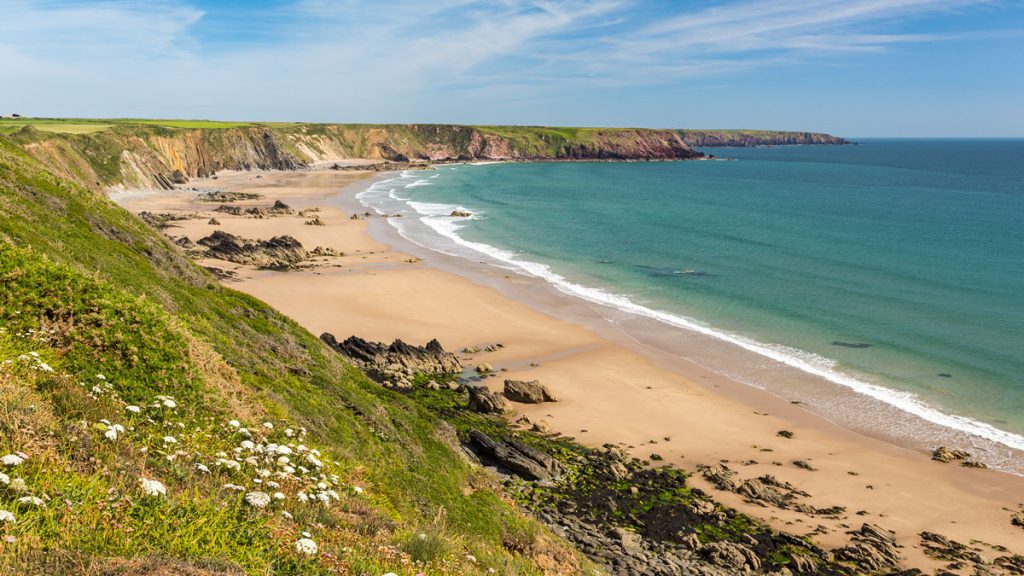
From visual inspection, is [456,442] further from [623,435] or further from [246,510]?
[246,510]

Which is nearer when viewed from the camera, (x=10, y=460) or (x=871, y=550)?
(x=10, y=460)

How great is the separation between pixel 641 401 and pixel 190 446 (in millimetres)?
21415

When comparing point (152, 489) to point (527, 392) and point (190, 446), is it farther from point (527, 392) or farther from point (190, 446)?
point (527, 392)

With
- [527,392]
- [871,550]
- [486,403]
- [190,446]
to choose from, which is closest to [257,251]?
[527,392]

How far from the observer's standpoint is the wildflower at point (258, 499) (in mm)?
6969

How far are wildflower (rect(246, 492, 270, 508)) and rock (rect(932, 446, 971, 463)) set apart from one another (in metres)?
24.2

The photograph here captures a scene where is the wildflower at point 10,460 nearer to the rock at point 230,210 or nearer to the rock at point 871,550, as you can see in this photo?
the rock at point 871,550

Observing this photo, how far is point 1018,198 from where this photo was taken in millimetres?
103000

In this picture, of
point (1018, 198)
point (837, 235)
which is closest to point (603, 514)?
point (837, 235)

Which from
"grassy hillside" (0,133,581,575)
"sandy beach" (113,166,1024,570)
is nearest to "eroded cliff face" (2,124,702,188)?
"sandy beach" (113,166,1024,570)

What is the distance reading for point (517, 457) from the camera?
20.0 meters

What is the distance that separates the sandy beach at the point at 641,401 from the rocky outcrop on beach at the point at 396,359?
1624 millimetres

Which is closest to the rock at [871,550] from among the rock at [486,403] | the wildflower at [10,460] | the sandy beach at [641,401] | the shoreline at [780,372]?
the sandy beach at [641,401]

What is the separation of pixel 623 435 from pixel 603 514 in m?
6.11
